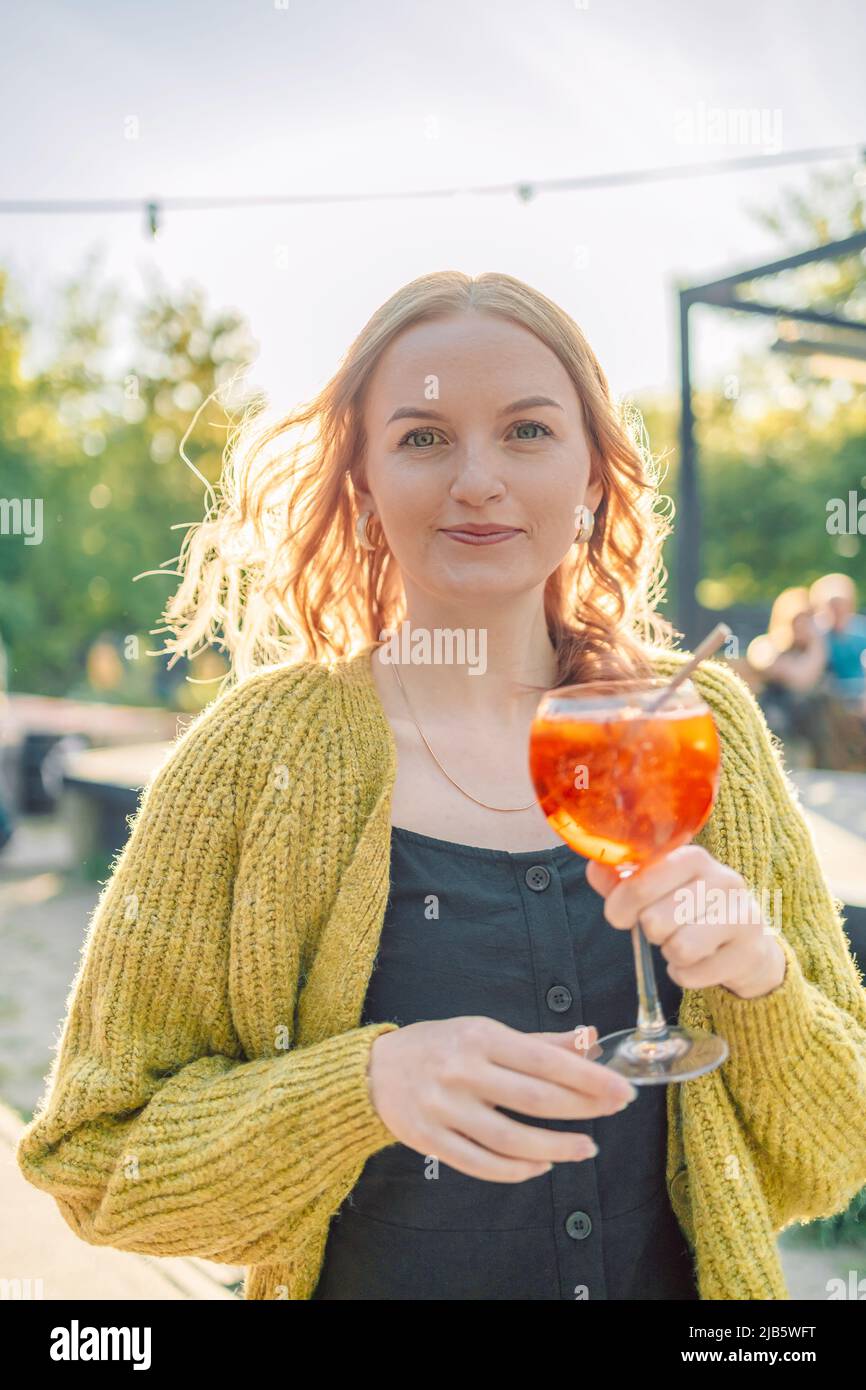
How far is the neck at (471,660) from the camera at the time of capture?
5.64ft

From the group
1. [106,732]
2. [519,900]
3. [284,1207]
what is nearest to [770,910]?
[519,900]

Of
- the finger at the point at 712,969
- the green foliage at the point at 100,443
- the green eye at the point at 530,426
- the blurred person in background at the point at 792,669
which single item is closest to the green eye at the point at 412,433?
the green eye at the point at 530,426

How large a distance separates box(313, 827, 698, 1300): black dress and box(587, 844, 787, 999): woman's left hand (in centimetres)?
33

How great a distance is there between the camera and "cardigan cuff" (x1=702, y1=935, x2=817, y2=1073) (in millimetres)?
1397

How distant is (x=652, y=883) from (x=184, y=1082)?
66 centimetres

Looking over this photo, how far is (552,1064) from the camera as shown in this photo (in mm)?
1067

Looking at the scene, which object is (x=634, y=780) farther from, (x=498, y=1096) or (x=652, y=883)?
(x=498, y=1096)

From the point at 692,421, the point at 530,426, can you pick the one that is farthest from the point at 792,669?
the point at 530,426

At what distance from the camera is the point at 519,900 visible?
1.55 m

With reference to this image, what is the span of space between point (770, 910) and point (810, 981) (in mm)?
109

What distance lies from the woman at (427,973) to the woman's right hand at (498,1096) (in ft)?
0.48

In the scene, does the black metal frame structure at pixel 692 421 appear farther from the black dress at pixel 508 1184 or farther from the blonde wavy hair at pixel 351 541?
the black dress at pixel 508 1184

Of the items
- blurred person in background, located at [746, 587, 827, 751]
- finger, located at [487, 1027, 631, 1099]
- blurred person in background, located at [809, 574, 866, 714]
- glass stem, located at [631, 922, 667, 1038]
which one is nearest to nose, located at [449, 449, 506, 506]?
glass stem, located at [631, 922, 667, 1038]

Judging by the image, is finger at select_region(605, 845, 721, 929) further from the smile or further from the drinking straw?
the smile
